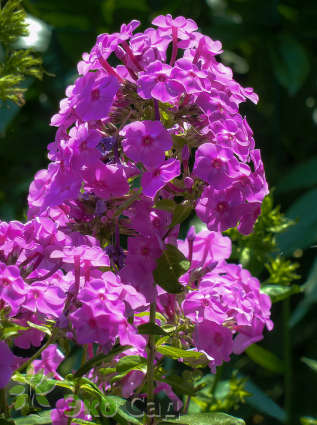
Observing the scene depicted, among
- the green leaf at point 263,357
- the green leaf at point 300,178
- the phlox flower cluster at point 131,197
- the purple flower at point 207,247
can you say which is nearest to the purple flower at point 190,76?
the phlox flower cluster at point 131,197

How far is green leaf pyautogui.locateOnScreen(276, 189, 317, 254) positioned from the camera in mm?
1393

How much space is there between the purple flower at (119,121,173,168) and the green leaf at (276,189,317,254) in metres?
0.72

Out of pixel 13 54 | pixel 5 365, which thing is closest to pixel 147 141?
pixel 5 365

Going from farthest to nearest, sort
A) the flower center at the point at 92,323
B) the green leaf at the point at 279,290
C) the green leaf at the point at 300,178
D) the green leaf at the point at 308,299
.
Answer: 1. the green leaf at the point at 300,178
2. the green leaf at the point at 308,299
3. the green leaf at the point at 279,290
4. the flower center at the point at 92,323

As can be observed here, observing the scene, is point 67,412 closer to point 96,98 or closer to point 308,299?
point 96,98

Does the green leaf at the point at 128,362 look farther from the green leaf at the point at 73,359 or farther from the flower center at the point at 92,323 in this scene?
the green leaf at the point at 73,359

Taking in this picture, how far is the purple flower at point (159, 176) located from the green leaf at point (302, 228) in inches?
28.1

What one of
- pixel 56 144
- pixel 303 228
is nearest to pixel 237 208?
pixel 56 144

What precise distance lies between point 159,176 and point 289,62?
1465 millimetres

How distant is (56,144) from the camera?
66 cm

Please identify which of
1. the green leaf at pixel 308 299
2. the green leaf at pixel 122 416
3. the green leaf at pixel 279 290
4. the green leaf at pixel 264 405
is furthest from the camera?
the green leaf at pixel 308 299

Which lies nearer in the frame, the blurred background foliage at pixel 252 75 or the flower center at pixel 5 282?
the flower center at pixel 5 282

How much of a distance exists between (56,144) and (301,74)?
136 cm

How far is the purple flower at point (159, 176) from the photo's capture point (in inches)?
22.2
